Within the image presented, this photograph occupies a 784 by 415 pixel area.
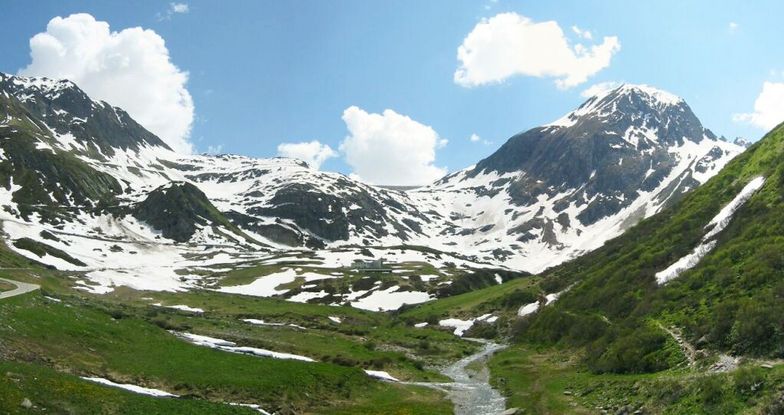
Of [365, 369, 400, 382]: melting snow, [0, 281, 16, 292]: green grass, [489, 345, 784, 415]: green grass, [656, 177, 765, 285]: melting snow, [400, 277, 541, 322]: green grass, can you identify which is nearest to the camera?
[489, 345, 784, 415]: green grass

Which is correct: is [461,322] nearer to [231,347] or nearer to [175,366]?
[231,347]

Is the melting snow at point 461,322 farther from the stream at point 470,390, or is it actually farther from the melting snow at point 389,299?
the melting snow at point 389,299

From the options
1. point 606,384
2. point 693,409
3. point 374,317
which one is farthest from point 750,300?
point 374,317

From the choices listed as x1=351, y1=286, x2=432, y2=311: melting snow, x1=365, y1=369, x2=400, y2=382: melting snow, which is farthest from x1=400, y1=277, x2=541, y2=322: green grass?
x1=365, y1=369, x2=400, y2=382: melting snow

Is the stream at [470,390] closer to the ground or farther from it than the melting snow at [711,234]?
closer to the ground

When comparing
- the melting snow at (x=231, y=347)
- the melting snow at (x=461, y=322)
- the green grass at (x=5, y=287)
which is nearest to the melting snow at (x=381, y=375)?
the melting snow at (x=231, y=347)

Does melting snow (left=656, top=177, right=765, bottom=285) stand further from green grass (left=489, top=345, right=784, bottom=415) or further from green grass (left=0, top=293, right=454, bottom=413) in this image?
green grass (left=0, top=293, right=454, bottom=413)

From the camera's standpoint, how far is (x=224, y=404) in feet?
111

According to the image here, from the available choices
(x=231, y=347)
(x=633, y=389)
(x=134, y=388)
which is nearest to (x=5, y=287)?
(x=231, y=347)

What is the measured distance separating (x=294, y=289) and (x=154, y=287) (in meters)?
37.0

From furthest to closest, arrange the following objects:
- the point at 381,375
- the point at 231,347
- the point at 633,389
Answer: the point at 231,347 < the point at 381,375 < the point at 633,389

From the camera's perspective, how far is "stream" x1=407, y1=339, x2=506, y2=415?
41891 mm

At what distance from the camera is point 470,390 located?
5025 centimetres

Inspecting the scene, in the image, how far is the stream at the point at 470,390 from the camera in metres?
41.9
